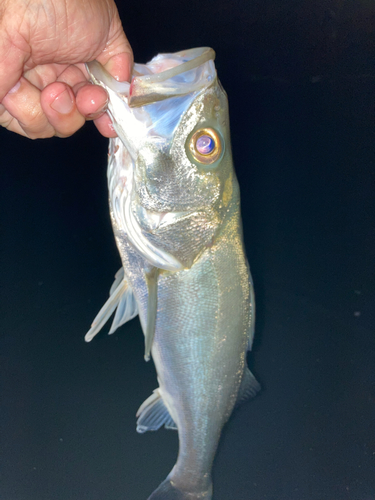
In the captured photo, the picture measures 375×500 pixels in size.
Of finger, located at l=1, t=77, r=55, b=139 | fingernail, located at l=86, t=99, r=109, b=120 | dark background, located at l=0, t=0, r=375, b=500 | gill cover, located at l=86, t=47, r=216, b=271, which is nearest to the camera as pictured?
gill cover, located at l=86, t=47, r=216, b=271

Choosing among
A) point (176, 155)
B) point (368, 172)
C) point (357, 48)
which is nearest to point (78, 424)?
point (176, 155)

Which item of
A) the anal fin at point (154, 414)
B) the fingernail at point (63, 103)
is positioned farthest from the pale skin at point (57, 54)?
the anal fin at point (154, 414)

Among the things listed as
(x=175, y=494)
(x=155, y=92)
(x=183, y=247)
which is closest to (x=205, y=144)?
(x=155, y=92)

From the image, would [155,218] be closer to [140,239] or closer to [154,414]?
[140,239]

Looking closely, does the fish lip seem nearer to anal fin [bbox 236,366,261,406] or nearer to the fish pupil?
the fish pupil

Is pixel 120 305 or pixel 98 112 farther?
pixel 120 305

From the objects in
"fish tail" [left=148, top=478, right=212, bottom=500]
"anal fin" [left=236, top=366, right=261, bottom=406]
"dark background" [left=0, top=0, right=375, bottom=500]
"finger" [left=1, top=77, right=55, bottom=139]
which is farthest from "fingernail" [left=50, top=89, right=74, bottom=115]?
"fish tail" [left=148, top=478, right=212, bottom=500]

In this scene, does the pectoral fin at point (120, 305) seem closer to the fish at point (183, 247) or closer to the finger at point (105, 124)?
the fish at point (183, 247)
